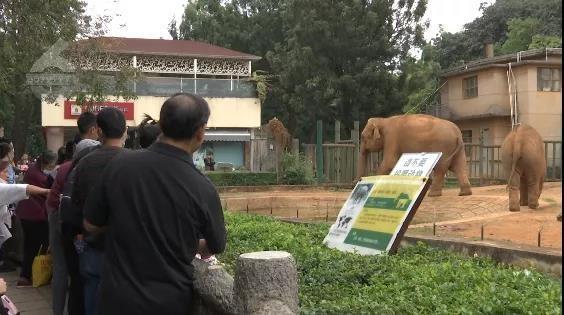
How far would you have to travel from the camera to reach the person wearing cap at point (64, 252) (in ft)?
14.1

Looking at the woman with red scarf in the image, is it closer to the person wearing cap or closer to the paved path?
the paved path

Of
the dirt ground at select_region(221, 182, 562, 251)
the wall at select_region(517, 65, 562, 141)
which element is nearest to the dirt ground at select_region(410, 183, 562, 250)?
the dirt ground at select_region(221, 182, 562, 251)

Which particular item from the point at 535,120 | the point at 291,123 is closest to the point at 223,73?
the point at 291,123

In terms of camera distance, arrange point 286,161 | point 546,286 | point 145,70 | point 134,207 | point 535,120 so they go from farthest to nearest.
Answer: point 145,70
point 535,120
point 286,161
point 546,286
point 134,207

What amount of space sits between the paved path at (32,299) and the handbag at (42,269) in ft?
0.49

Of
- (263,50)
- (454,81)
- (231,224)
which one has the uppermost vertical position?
(263,50)

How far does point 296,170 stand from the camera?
67.2 feet

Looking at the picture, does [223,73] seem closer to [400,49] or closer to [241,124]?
[241,124]

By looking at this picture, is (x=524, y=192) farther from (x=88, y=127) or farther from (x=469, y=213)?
(x=88, y=127)

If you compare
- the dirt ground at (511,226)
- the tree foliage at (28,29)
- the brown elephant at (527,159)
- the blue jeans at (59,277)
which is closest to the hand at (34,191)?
the blue jeans at (59,277)

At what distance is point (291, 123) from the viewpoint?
3572 cm

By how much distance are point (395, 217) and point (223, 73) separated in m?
27.2

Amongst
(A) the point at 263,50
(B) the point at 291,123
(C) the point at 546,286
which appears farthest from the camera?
(A) the point at 263,50

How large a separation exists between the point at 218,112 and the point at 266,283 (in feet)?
91.6
